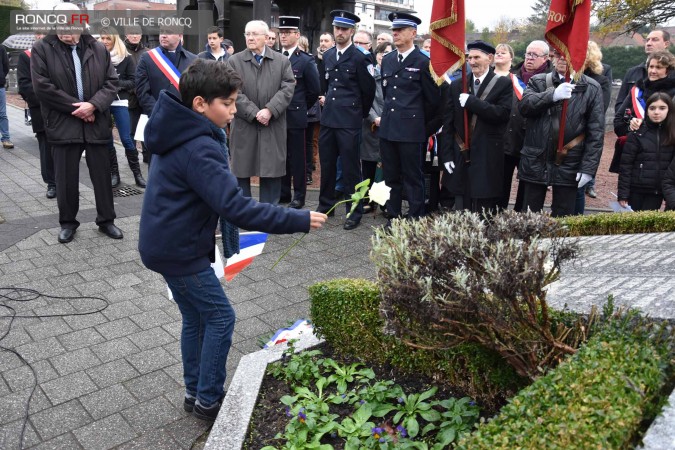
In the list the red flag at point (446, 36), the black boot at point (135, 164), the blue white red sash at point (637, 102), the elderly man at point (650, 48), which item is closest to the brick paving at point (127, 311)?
the black boot at point (135, 164)

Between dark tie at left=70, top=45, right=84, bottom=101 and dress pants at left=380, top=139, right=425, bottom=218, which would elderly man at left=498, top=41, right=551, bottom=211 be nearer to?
dress pants at left=380, top=139, right=425, bottom=218

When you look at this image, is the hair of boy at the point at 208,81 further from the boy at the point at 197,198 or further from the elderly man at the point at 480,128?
the elderly man at the point at 480,128

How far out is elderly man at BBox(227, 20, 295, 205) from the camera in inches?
287

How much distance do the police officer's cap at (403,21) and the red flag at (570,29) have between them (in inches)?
63.1

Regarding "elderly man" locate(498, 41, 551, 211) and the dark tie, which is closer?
the dark tie

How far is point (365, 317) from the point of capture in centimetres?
359

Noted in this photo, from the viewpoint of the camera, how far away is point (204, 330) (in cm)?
367

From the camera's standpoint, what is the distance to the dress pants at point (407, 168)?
7.39 m

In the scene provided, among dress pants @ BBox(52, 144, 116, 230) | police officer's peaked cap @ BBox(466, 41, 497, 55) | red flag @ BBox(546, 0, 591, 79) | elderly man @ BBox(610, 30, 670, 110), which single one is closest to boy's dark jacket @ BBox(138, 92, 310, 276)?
red flag @ BBox(546, 0, 591, 79)

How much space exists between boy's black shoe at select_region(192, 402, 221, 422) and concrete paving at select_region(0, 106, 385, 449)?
0.22 ft

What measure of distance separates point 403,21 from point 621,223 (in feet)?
10.6

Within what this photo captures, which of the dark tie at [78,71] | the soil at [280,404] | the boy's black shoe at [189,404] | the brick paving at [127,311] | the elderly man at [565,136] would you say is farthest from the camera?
the dark tie at [78,71]

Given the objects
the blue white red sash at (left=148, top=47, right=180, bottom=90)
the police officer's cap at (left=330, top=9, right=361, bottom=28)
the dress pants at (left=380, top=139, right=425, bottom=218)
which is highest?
the police officer's cap at (left=330, top=9, right=361, bottom=28)

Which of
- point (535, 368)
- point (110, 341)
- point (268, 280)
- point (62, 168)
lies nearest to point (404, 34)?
point (268, 280)
